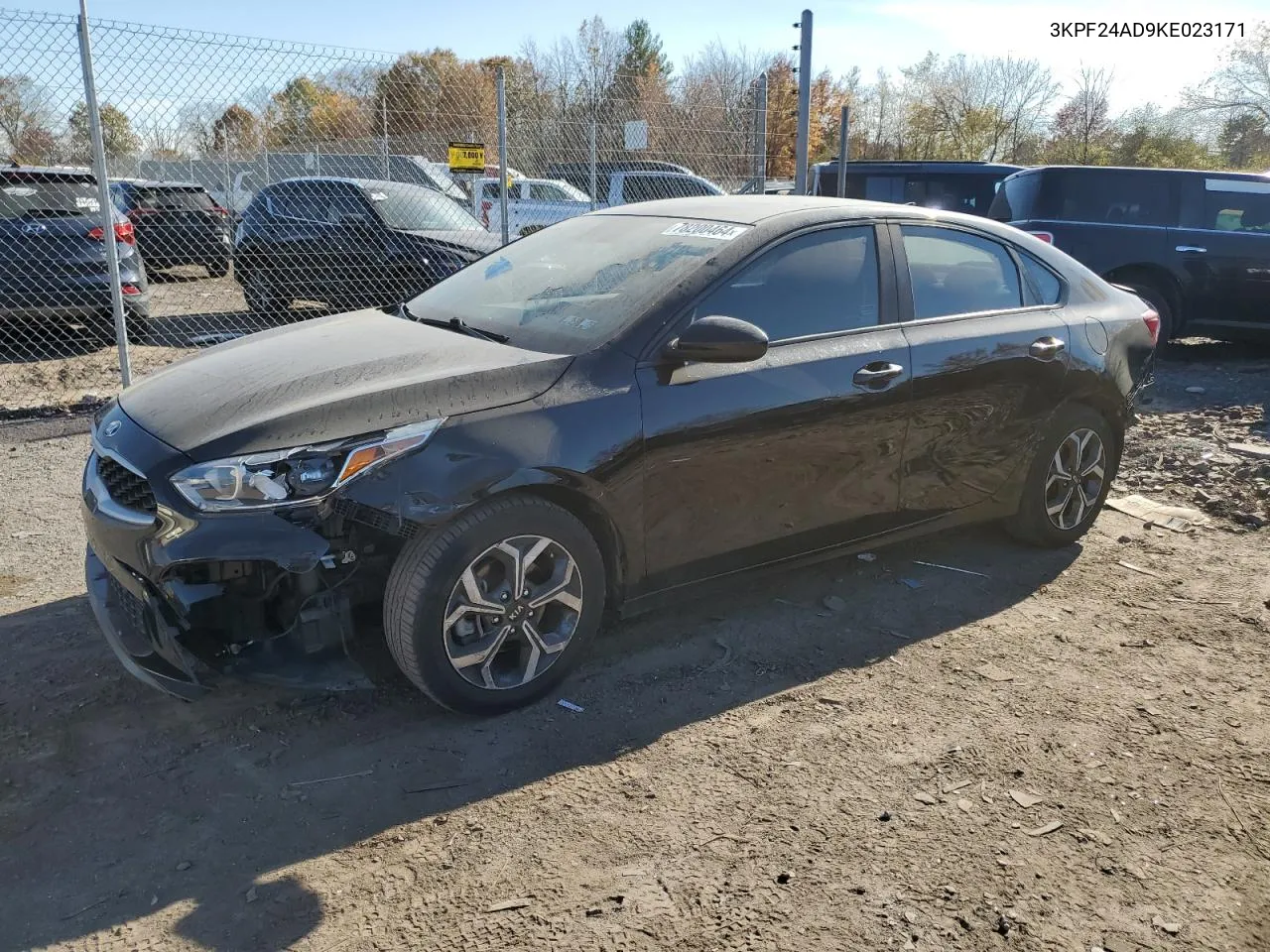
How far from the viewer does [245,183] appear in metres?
17.4

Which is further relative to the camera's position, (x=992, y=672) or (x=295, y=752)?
(x=992, y=672)

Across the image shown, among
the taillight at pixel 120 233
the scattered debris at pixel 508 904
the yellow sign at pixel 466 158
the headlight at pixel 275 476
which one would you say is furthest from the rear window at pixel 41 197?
the scattered debris at pixel 508 904

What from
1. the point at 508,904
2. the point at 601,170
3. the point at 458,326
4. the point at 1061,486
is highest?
the point at 601,170

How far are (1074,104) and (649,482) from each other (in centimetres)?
3357

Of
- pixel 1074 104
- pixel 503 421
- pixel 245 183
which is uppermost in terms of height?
pixel 1074 104

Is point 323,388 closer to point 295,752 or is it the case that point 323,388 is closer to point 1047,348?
point 295,752

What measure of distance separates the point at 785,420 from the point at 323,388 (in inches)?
64.7

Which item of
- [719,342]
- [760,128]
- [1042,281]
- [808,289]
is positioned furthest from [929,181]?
[719,342]

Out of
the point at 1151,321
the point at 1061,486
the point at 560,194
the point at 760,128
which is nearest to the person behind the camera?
the point at 1061,486

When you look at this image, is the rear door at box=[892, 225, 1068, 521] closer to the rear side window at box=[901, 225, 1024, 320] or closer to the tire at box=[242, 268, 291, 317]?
the rear side window at box=[901, 225, 1024, 320]

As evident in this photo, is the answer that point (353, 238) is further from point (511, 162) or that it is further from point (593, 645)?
point (593, 645)

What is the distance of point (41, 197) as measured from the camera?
8438 mm

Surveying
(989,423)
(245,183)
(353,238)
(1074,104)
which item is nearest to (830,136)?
(1074,104)

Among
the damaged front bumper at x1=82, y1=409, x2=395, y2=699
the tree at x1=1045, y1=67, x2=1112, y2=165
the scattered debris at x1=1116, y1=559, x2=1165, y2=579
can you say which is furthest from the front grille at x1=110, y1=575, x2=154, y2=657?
the tree at x1=1045, y1=67, x2=1112, y2=165
